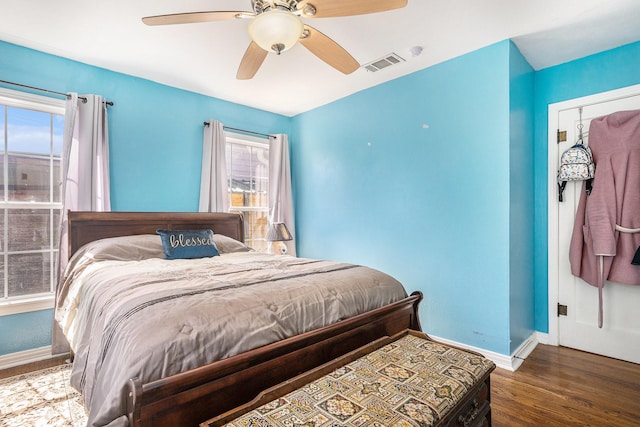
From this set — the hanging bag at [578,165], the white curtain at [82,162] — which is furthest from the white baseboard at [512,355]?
the white curtain at [82,162]

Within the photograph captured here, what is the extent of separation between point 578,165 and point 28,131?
4.77 meters

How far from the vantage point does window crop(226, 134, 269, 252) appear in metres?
4.18

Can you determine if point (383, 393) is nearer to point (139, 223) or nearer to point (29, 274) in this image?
point (139, 223)

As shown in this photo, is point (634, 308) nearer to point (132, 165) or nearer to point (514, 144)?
point (514, 144)

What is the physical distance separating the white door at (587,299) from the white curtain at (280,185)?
2.94 m

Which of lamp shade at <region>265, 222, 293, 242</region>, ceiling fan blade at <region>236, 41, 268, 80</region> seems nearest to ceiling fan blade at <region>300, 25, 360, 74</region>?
ceiling fan blade at <region>236, 41, 268, 80</region>

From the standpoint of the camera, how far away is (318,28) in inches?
98.4

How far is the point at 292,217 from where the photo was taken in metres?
4.50

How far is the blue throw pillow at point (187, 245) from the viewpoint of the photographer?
284 centimetres

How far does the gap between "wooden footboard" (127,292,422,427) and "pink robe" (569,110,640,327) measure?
7.39ft

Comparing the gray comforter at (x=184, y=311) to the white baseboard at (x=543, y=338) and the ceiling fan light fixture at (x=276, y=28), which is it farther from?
the white baseboard at (x=543, y=338)

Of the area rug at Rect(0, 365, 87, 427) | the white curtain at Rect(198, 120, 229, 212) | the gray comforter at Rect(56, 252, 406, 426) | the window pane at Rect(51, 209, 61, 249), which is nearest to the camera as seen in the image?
the gray comforter at Rect(56, 252, 406, 426)

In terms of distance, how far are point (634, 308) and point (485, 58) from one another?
239 centimetres

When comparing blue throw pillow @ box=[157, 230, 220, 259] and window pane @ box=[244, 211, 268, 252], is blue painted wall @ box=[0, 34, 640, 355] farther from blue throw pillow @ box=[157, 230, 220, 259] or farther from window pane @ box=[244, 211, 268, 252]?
window pane @ box=[244, 211, 268, 252]
